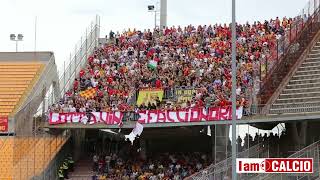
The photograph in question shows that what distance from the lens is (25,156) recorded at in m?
30.4

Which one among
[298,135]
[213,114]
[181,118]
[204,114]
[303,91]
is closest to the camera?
[303,91]

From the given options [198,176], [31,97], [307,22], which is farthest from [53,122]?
[307,22]

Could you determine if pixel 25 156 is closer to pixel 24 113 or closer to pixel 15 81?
pixel 24 113

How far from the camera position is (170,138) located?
122ft

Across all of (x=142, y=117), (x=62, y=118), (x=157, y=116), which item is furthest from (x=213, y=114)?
(x=62, y=118)

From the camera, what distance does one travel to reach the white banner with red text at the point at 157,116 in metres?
29.4

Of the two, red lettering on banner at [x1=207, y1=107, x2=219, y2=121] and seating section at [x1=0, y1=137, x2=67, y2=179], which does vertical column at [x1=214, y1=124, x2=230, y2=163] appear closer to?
red lettering on banner at [x1=207, y1=107, x2=219, y2=121]

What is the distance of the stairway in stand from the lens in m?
32.2

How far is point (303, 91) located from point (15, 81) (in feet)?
50.9

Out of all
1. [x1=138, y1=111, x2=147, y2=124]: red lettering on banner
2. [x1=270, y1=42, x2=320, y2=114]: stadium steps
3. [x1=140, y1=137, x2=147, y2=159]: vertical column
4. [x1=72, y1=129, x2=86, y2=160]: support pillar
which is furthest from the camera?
[x1=140, y1=137, x2=147, y2=159]: vertical column

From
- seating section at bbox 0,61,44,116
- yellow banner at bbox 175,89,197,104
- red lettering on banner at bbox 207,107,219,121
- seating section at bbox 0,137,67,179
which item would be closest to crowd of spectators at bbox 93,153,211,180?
seating section at bbox 0,137,67,179

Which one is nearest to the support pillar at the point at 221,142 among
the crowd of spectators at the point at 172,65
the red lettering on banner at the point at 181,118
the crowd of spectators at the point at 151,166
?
the crowd of spectators at the point at 172,65

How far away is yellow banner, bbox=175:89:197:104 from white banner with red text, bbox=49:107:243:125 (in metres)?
1.17

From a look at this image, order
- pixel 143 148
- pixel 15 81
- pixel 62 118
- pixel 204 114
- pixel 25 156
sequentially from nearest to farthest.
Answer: pixel 204 114
pixel 25 156
pixel 62 118
pixel 143 148
pixel 15 81
